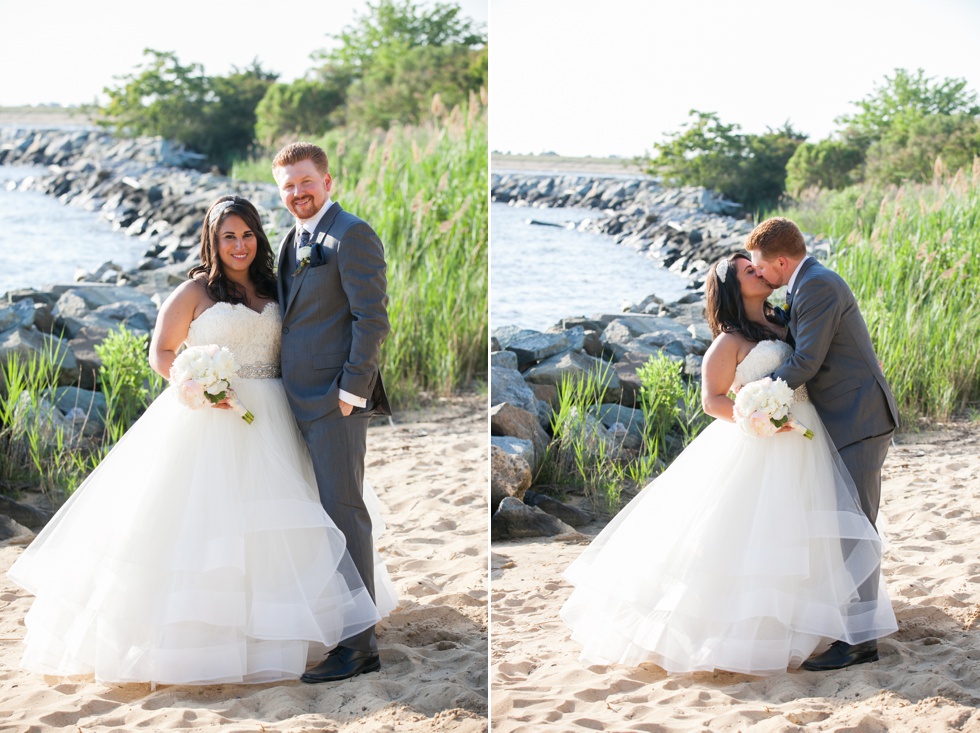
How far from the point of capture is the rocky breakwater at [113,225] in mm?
6531

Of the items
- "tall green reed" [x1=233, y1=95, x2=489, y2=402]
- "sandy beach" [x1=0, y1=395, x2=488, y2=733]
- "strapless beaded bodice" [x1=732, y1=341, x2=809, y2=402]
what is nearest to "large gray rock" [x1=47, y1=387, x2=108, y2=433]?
"sandy beach" [x1=0, y1=395, x2=488, y2=733]

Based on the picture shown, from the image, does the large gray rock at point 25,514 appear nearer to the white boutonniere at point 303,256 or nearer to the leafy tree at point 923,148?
the white boutonniere at point 303,256

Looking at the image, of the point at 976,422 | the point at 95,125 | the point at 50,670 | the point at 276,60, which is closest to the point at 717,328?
the point at 50,670

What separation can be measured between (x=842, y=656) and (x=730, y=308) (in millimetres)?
1328

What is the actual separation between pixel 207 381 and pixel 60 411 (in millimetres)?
3444

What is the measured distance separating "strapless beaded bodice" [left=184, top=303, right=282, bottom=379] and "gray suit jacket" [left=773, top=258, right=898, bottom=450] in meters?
1.85

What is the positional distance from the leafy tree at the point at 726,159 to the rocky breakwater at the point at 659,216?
14cm

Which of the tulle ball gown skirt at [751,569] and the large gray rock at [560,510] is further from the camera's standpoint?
the large gray rock at [560,510]

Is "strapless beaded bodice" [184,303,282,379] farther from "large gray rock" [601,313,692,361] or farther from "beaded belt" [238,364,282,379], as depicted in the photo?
"large gray rock" [601,313,692,361]

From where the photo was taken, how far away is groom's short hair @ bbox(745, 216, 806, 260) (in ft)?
11.4

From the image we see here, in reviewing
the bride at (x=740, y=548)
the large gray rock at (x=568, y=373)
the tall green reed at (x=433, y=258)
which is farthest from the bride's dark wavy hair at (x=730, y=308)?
the tall green reed at (x=433, y=258)

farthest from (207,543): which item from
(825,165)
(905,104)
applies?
(905,104)

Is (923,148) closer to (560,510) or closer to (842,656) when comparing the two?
(560,510)

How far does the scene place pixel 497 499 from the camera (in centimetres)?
554
